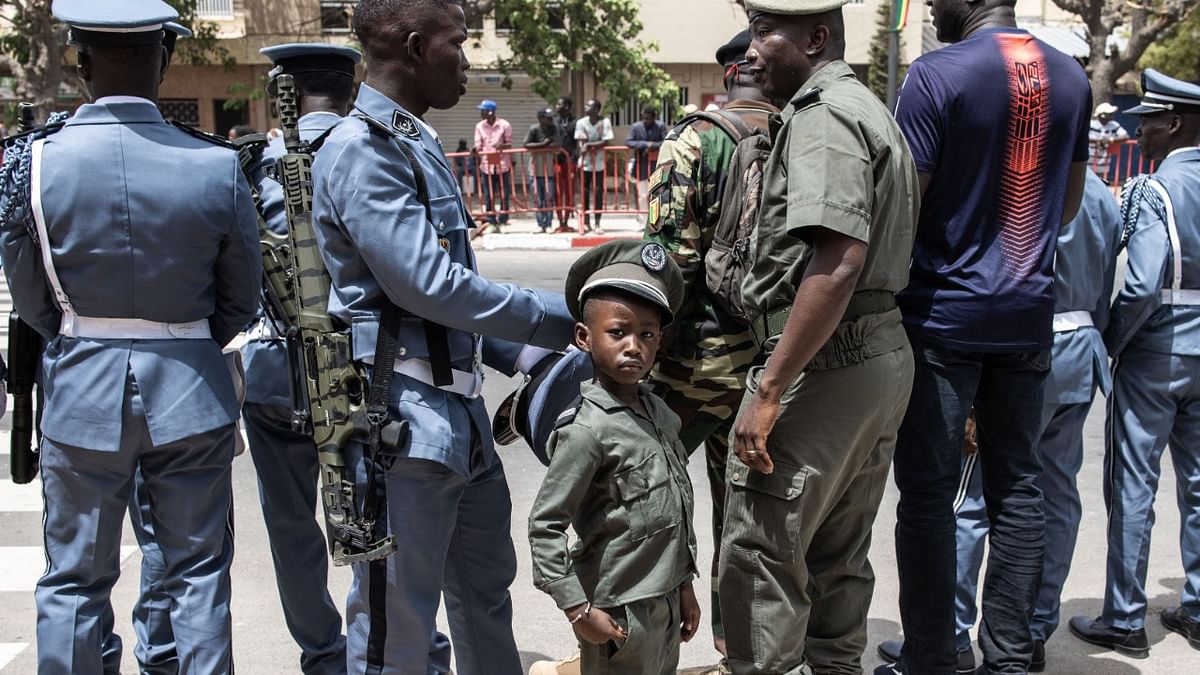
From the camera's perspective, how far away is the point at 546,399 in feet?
9.95

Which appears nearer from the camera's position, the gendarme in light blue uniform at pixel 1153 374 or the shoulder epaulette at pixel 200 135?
the shoulder epaulette at pixel 200 135

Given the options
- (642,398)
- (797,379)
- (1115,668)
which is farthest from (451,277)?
(1115,668)

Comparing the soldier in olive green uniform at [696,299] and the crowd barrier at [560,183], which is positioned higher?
the soldier in olive green uniform at [696,299]

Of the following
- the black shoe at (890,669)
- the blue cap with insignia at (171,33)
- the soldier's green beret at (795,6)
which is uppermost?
the soldier's green beret at (795,6)

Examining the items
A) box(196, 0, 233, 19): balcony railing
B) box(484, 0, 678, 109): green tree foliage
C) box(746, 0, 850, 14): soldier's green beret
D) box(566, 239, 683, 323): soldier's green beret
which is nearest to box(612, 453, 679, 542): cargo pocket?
box(566, 239, 683, 323): soldier's green beret

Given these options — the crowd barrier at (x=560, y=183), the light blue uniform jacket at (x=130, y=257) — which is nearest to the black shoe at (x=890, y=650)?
the light blue uniform jacket at (x=130, y=257)

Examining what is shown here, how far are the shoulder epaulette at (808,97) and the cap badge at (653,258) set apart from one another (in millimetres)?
500

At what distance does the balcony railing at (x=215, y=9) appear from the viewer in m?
28.1

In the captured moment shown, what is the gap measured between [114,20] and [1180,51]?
31.5 metres

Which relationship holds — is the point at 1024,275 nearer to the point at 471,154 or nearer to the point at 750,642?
the point at 750,642

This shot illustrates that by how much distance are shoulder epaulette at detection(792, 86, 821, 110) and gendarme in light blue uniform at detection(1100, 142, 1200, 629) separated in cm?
180

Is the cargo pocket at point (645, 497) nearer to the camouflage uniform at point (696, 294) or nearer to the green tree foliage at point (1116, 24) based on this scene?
the camouflage uniform at point (696, 294)

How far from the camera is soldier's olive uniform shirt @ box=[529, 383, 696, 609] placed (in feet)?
9.18

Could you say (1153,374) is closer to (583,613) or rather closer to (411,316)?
(583,613)
